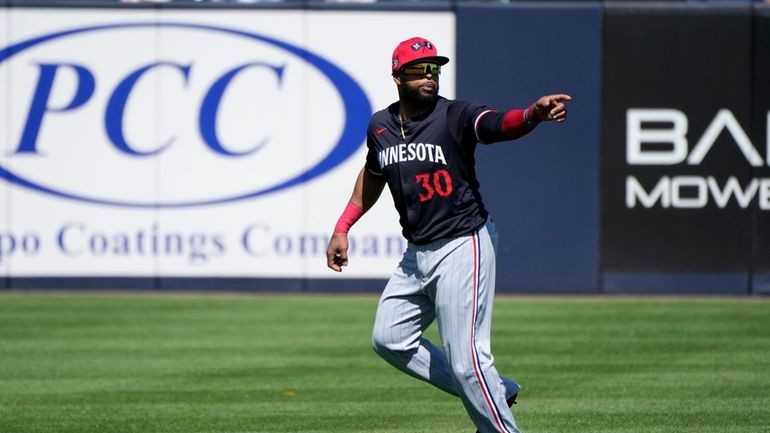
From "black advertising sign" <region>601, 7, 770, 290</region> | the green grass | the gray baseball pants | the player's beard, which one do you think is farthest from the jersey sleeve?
"black advertising sign" <region>601, 7, 770, 290</region>

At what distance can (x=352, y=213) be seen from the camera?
7039mm

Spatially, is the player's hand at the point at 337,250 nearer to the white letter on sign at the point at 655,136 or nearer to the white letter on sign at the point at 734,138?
the white letter on sign at the point at 655,136

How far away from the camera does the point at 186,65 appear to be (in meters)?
15.7

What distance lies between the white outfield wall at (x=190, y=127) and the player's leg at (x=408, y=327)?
8.99 metres

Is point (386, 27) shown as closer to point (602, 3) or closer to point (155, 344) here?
point (602, 3)

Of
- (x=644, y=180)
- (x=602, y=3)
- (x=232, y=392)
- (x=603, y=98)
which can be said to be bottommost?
(x=232, y=392)

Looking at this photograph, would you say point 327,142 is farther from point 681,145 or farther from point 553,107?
point 553,107

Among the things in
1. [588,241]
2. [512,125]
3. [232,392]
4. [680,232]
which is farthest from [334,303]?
[512,125]

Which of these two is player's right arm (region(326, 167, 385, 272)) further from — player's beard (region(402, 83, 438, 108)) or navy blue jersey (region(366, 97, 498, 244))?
player's beard (region(402, 83, 438, 108))

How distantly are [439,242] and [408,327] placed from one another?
1.56ft

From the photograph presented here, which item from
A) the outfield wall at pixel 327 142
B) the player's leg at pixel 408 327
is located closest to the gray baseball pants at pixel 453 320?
the player's leg at pixel 408 327

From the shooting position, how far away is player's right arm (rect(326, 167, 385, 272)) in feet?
22.5

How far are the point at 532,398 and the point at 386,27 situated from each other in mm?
7820

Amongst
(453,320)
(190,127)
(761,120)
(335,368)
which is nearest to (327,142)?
(190,127)
